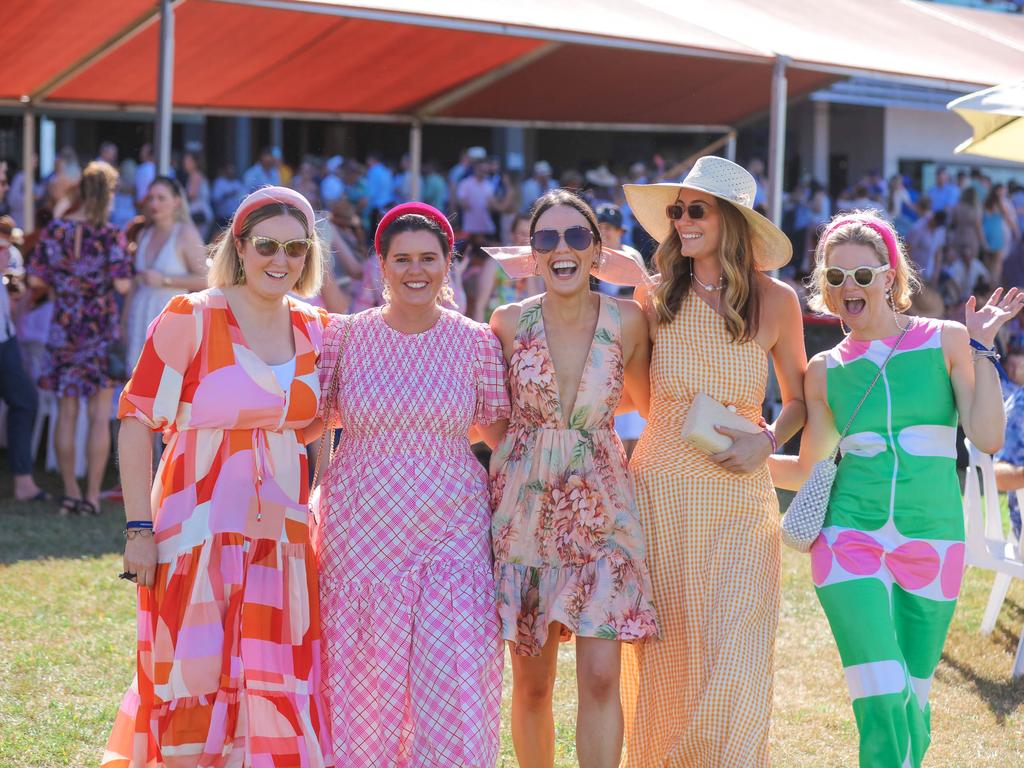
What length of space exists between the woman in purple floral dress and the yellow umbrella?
15.8 ft

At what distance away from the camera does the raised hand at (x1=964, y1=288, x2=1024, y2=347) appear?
398cm

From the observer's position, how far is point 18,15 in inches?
351

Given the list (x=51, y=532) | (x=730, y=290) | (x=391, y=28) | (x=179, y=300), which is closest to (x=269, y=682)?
(x=179, y=300)

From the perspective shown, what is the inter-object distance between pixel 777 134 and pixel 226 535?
7.16 m

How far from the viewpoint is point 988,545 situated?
21.0 feet

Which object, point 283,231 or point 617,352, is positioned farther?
point 617,352

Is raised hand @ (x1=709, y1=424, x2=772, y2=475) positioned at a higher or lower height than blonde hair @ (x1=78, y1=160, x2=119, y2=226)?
lower

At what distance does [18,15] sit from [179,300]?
6.10 meters

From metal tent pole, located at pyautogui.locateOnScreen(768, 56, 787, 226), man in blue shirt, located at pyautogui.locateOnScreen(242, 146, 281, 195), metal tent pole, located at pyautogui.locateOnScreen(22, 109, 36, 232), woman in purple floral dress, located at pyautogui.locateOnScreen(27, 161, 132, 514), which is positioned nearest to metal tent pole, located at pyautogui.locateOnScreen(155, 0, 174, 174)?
woman in purple floral dress, located at pyautogui.locateOnScreen(27, 161, 132, 514)

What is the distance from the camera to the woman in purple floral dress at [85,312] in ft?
26.4

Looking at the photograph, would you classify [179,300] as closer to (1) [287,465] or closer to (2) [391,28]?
(1) [287,465]

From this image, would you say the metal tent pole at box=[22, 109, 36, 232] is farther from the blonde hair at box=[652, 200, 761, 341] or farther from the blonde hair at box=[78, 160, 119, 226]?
the blonde hair at box=[652, 200, 761, 341]

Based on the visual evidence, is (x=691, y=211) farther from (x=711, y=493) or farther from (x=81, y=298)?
(x=81, y=298)

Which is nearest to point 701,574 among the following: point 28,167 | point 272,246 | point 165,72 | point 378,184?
point 272,246
